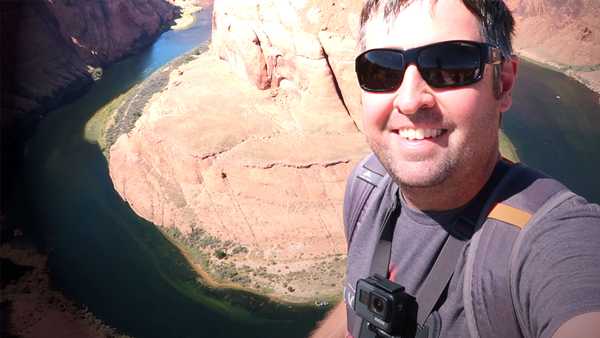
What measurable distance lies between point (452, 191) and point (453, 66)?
2.36 ft

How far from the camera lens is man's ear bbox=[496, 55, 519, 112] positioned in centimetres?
289

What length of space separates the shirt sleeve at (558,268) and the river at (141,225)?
17.4m

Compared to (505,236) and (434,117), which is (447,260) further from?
(434,117)

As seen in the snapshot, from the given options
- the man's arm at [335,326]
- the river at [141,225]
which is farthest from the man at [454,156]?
the river at [141,225]

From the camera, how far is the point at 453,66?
2.73m

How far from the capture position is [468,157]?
2723 millimetres

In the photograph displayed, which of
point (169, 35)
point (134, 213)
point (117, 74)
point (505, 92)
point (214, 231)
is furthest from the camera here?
point (169, 35)

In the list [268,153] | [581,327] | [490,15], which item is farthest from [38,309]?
[581,327]

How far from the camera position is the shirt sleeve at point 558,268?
2.26 meters

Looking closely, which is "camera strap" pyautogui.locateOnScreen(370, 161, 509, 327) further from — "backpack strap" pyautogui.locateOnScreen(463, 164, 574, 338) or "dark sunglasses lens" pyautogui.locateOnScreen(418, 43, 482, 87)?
"dark sunglasses lens" pyautogui.locateOnScreen(418, 43, 482, 87)

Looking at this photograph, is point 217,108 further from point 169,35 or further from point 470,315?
point 169,35

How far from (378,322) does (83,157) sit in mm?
33042

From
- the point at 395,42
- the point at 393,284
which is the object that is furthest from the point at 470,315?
the point at 395,42

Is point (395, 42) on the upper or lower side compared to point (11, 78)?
upper
